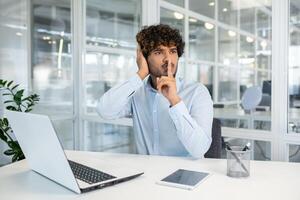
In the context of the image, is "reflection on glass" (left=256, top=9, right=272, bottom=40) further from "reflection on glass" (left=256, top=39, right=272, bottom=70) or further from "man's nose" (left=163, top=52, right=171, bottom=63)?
"man's nose" (left=163, top=52, right=171, bottom=63)

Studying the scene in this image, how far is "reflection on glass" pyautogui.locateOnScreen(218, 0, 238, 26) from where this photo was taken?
289cm

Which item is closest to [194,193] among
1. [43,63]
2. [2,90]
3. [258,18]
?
[258,18]

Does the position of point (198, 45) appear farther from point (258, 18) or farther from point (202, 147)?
point (202, 147)

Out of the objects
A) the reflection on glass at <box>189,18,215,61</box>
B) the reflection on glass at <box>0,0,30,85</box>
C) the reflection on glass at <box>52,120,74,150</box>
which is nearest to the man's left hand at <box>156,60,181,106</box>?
the reflection on glass at <box>189,18,215,61</box>

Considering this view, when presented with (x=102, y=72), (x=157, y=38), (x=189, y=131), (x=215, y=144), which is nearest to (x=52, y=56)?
(x=102, y=72)

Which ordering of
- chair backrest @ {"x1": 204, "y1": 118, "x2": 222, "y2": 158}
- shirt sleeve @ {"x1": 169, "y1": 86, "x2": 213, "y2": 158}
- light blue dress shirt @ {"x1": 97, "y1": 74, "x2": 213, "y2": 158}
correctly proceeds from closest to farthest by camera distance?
1. shirt sleeve @ {"x1": 169, "y1": 86, "x2": 213, "y2": 158}
2. light blue dress shirt @ {"x1": 97, "y1": 74, "x2": 213, "y2": 158}
3. chair backrest @ {"x1": 204, "y1": 118, "x2": 222, "y2": 158}

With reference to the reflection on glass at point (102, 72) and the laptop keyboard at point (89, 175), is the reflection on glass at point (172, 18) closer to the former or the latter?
the reflection on glass at point (102, 72)

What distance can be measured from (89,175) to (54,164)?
16 centimetres

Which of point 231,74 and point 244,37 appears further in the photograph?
point 231,74

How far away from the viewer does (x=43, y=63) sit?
3.65m

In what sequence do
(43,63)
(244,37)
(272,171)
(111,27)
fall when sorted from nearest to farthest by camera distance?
(272,171) → (244,37) → (43,63) → (111,27)

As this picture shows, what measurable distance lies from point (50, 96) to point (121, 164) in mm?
2556

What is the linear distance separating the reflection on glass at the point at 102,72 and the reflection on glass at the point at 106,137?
23cm

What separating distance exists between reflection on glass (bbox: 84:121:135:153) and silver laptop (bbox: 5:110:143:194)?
7.48 feet
